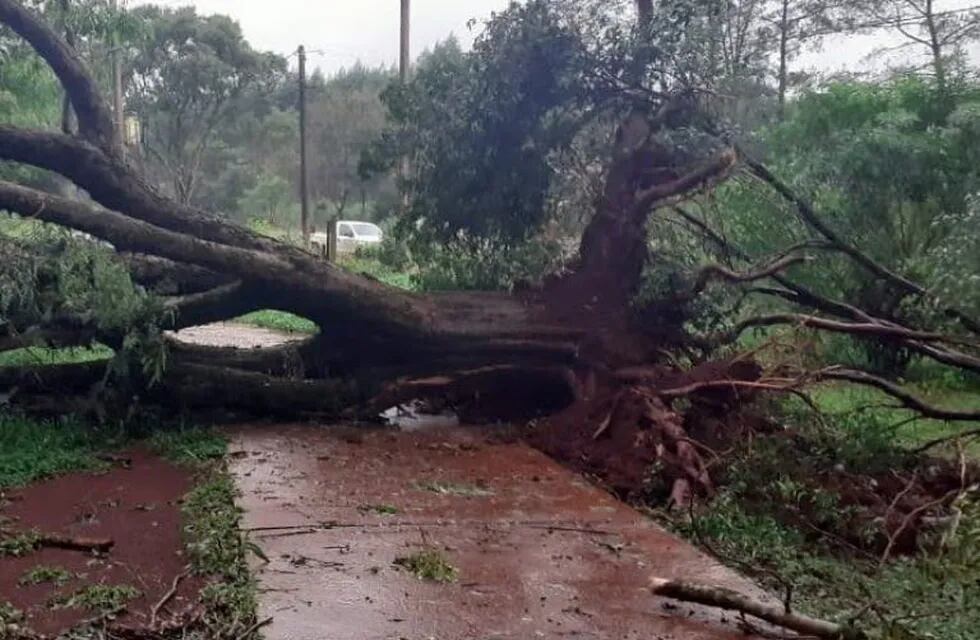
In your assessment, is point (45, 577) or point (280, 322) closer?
point (45, 577)

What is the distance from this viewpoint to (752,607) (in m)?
4.27

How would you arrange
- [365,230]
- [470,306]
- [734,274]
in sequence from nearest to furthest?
[734,274]
[470,306]
[365,230]

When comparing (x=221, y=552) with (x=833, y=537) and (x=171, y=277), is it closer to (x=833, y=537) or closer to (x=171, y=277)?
(x=833, y=537)

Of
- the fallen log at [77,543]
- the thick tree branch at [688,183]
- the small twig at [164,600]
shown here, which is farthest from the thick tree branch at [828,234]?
the small twig at [164,600]

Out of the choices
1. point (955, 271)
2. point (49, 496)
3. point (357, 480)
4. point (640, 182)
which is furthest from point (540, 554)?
point (640, 182)

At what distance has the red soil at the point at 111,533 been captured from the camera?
437 centimetres

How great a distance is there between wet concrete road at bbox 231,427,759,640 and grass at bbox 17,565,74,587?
81cm

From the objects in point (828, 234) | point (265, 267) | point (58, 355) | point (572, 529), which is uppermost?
point (828, 234)

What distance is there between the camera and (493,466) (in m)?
7.43

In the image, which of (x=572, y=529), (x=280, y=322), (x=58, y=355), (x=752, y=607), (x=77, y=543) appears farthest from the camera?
(x=280, y=322)

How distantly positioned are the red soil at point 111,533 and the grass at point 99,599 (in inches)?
1.3

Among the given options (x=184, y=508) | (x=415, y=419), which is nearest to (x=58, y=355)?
(x=415, y=419)

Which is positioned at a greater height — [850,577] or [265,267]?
[265,267]

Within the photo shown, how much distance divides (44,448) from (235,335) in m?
8.23
